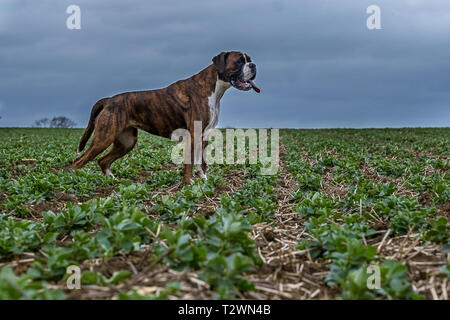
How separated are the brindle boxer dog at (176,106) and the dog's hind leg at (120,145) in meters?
0.02

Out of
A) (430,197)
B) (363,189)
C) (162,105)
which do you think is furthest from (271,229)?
(162,105)

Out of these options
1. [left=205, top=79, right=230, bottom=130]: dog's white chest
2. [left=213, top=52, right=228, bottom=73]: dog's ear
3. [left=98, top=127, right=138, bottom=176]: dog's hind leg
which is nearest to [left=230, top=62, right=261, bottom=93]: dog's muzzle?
[left=205, top=79, right=230, bottom=130]: dog's white chest

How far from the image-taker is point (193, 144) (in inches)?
304

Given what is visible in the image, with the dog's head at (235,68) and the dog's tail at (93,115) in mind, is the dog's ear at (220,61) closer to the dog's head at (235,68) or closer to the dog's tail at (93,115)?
the dog's head at (235,68)

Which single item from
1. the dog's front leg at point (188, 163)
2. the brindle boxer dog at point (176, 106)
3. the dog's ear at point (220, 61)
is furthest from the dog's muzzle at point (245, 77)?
the dog's front leg at point (188, 163)

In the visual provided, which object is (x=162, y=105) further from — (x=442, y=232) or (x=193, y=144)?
(x=442, y=232)

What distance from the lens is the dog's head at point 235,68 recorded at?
25.6 feet

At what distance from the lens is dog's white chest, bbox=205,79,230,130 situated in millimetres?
7867

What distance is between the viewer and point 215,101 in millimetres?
7945

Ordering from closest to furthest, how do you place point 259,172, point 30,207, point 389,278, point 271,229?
point 389,278, point 271,229, point 30,207, point 259,172

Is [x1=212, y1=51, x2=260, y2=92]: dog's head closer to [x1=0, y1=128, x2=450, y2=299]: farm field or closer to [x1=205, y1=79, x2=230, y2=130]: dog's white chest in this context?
[x1=205, y1=79, x2=230, y2=130]: dog's white chest

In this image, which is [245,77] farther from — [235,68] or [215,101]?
[215,101]
